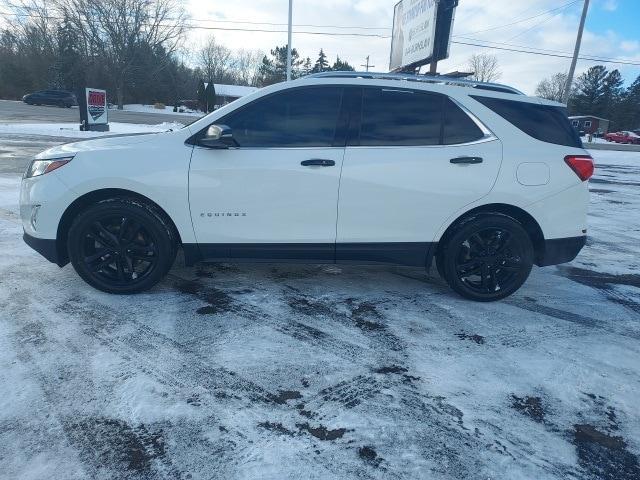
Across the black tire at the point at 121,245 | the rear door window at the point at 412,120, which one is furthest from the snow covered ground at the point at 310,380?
the rear door window at the point at 412,120

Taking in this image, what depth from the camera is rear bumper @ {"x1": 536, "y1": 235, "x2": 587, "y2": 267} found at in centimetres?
373

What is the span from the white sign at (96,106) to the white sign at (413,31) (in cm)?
1282

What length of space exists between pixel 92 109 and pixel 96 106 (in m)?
0.26

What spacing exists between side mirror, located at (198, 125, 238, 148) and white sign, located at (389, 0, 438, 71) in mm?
9283

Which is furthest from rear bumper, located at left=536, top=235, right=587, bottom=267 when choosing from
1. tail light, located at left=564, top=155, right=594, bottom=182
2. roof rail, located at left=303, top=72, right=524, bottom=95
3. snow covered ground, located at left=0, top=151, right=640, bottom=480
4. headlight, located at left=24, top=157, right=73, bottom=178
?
headlight, located at left=24, top=157, right=73, bottom=178

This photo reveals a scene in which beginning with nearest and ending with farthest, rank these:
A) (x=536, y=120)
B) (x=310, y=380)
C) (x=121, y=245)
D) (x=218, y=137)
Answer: (x=310, y=380)
(x=218, y=137)
(x=121, y=245)
(x=536, y=120)

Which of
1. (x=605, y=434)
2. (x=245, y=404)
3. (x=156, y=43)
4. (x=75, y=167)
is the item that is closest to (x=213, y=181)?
(x=75, y=167)

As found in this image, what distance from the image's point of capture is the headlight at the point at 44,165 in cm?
343

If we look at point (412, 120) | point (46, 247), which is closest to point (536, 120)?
point (412, 120)

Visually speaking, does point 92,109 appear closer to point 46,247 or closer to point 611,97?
point 46,247

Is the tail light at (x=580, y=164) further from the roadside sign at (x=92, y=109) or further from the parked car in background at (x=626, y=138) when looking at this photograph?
the parked car in background at (x=626, y=138)

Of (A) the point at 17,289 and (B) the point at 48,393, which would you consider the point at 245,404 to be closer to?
(B) the point at 48,393

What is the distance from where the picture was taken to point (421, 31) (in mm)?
→ 11820

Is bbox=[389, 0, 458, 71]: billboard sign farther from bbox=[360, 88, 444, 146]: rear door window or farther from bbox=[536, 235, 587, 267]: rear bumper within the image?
bbox=[536, 235, 587, 267]: rear bumper
